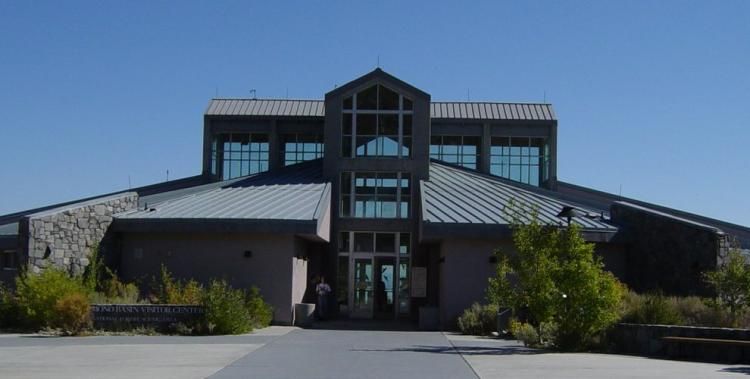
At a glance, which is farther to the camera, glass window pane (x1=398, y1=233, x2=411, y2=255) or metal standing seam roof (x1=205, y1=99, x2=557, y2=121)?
metal standing seam roof (x1=205, y1=99, x2=557, y2=121)

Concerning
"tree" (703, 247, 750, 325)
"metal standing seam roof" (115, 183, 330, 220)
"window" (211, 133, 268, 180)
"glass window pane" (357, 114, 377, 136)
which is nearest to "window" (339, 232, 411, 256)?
"metal standing seam roof" (115, 183, 330, 220)

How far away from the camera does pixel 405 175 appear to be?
35812mm

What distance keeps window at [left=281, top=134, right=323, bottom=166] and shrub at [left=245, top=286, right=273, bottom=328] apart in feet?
52.6

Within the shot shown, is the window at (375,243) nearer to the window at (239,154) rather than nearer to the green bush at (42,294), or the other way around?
the window at (239,154)

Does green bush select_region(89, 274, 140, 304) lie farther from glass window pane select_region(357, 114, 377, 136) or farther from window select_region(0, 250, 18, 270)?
glass window pane select_region(357, 114, 377, 136)

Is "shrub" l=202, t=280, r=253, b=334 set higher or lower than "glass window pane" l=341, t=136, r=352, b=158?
lower

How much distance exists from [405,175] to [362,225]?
2.50 meters

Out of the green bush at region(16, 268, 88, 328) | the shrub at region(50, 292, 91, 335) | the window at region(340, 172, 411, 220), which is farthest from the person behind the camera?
the window at region(340, 172, 411, 220)

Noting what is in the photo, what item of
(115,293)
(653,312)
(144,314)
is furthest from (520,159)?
(653,312)

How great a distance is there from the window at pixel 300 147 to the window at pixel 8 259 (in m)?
15.6

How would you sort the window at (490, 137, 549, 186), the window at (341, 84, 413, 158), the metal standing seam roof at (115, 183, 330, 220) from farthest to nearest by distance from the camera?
1. the window at (490, 137, 549, 186)
2. the window at (341, 84, 413, 158)
3. the metal standing seam roof at (115, 183, 330, 220)

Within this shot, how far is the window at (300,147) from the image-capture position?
1745 inches

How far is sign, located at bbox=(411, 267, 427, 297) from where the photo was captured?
34.6 meters

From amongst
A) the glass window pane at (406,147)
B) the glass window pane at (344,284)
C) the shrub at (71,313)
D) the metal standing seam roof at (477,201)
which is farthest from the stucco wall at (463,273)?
the shrub at (71,313)
